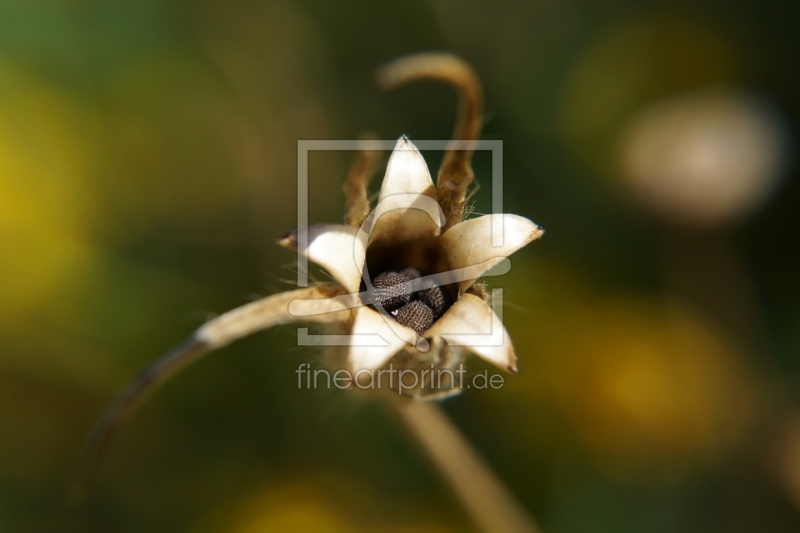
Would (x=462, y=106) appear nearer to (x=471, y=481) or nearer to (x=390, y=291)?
(x=390, y=291)

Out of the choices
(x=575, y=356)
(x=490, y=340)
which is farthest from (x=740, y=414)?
(x=490, y=340)

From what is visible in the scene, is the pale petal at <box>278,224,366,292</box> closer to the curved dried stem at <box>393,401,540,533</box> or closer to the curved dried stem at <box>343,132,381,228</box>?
the curved dried stem at <box>343,132,381,228</box>

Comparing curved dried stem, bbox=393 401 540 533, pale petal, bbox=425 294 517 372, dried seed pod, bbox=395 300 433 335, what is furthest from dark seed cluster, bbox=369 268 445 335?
curved dried stem, bbox=393 401 540 533

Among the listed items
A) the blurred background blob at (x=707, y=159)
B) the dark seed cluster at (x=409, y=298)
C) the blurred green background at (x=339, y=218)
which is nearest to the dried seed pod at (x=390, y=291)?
the dark seed cluster at (x=409, y=298)

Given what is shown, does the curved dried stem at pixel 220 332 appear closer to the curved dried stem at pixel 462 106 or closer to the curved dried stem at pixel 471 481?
the curved dried stem at pixel 462 106

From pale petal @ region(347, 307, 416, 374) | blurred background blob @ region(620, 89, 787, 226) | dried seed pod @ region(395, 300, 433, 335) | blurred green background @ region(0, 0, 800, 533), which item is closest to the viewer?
pale petal @ region(347, 307, 416, 374)

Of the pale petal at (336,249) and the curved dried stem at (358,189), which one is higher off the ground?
the curved dried stem at (358,189)
